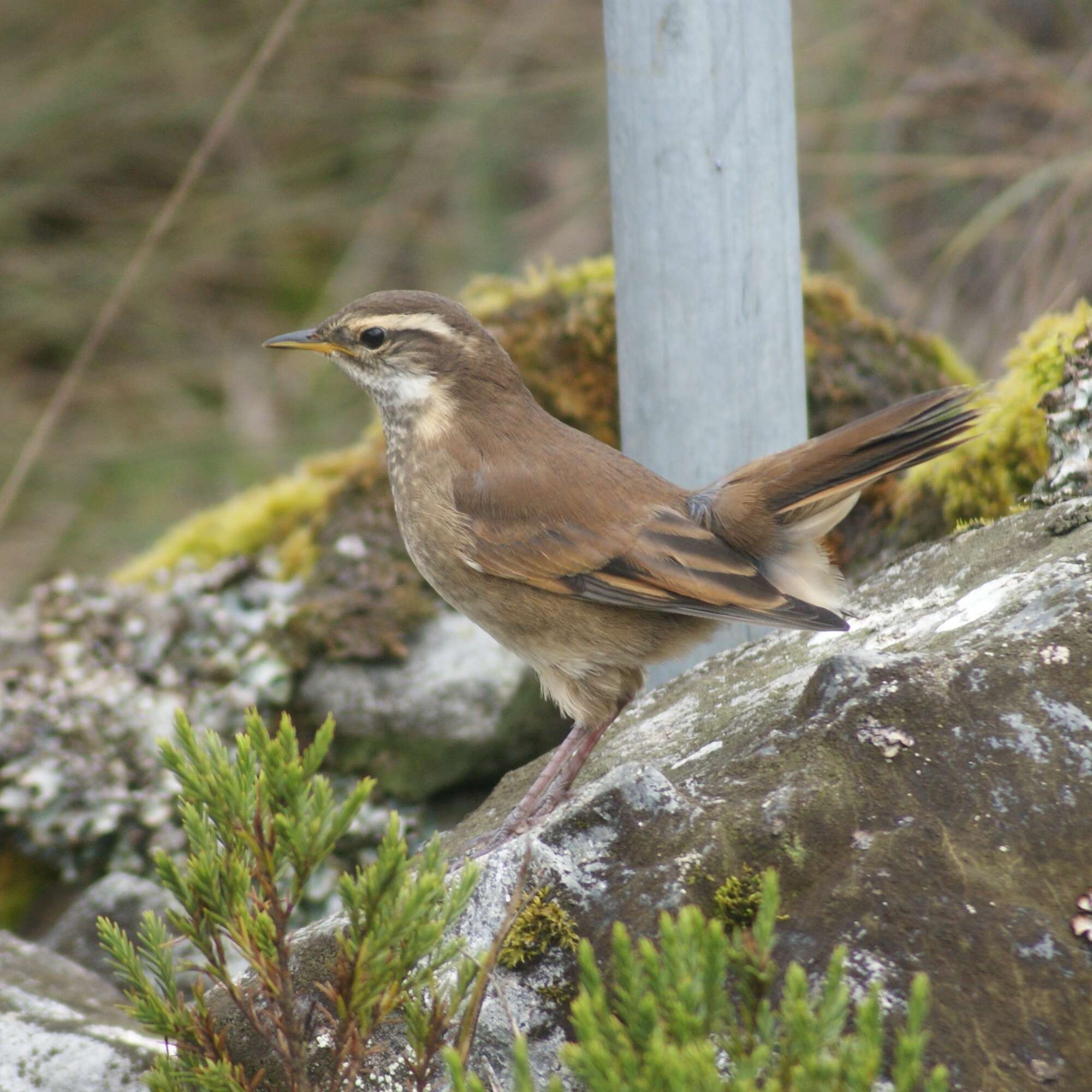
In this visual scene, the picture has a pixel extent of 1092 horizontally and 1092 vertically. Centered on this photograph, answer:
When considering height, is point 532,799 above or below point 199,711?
below

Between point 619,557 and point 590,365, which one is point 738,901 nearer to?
point 619,557

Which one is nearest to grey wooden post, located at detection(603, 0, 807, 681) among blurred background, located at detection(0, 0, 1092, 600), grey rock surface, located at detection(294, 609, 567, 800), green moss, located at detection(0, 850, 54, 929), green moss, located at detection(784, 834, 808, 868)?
grey rock surface, located at detection(294, 609, 567, 800)

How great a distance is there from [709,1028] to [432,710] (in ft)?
10.7

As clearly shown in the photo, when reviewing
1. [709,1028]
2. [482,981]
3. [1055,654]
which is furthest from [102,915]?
[1055,654]

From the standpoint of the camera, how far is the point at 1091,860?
262 cm

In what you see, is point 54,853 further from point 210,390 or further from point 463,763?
point 210,390

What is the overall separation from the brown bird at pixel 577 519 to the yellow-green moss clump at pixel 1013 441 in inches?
31.2

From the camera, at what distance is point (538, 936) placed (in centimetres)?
280

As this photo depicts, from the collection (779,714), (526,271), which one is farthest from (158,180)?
(779,714)

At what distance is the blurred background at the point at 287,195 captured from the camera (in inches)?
313

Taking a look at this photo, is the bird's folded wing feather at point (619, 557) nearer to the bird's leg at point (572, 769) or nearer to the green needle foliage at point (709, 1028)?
the bird's leg at point (572, 769)

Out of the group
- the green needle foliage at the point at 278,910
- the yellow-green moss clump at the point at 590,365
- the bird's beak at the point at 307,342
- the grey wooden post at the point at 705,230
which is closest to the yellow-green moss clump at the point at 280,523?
the yellow-green moss clump at the point at 590,365

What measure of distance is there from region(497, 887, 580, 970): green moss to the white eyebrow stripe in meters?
2.05

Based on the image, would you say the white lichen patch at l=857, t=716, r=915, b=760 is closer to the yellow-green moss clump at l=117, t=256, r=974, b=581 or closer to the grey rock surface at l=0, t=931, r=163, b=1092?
the grey rock surface at l=0, t=931, r=163, b=1092
